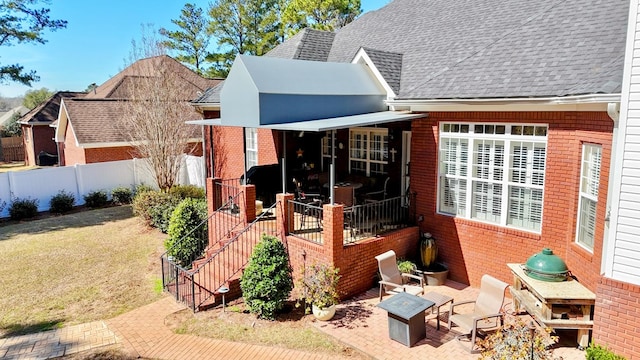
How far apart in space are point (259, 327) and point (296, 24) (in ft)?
111

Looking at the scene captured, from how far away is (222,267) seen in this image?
11969 mm

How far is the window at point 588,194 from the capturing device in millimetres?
8383

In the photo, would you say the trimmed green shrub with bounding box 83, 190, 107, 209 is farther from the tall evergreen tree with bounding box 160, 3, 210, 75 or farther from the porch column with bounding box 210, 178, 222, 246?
the tall evergreen tree with bounding box 160, 3, 210, 75

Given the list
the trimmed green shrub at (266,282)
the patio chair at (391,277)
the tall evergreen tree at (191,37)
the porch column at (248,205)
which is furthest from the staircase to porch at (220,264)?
the tall evergreen tree at (191,37)

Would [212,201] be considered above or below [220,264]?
above

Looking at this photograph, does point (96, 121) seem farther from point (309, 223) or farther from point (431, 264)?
point (431, 264)

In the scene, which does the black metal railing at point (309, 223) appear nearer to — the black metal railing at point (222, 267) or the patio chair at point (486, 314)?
the black metal railing at point (222, 267)

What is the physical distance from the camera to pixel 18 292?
11.9 metres

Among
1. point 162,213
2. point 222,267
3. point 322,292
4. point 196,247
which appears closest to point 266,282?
point 322,292

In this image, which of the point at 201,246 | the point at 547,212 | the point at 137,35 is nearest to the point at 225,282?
the point at 201,246

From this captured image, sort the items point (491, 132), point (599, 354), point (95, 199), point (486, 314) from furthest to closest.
A: 1. point (95, 199)
2. point (491, 132)
3. point (486, 314)
4. point (599, 354)

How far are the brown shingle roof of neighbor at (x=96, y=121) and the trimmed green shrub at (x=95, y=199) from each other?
3804mm

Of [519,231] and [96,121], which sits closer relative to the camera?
[519,231]

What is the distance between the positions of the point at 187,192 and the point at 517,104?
15780 mm
